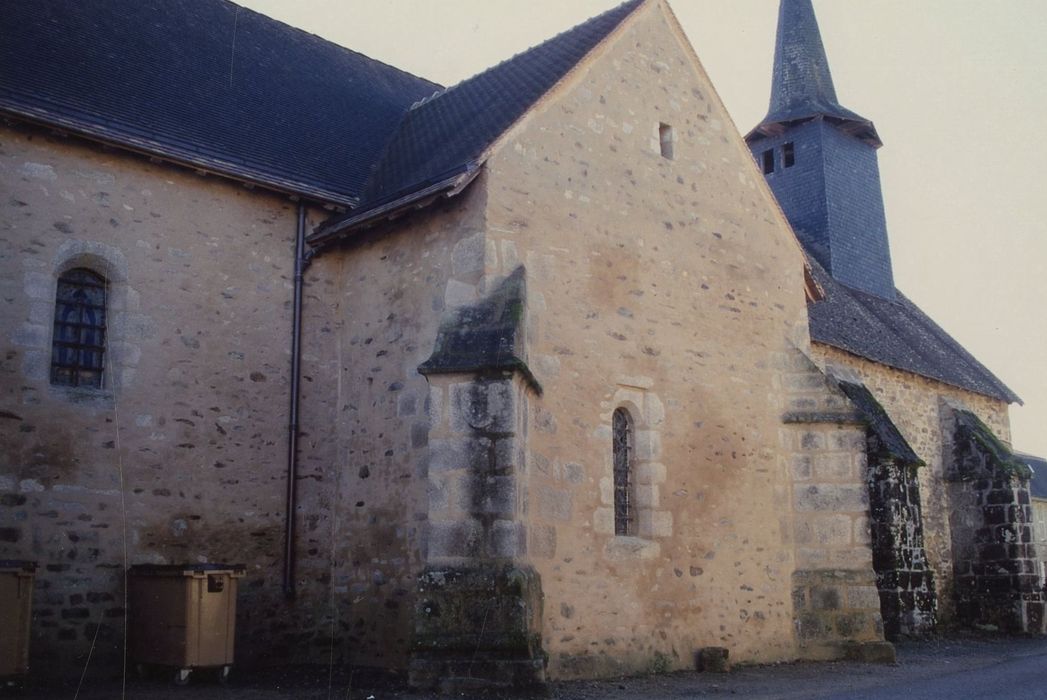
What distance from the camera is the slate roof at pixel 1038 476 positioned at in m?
38.7

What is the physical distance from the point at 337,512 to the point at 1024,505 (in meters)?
15.9

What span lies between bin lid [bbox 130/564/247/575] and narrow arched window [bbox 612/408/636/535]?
169 inches

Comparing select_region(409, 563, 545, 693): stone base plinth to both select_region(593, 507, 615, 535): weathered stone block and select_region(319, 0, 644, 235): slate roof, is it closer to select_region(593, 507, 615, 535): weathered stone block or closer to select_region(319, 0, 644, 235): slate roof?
select_region(593, 507, 615, 535): weathered stone block

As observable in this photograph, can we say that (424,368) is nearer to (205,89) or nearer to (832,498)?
(205,89)

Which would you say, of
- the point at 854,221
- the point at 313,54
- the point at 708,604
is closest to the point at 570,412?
the point at 708,604

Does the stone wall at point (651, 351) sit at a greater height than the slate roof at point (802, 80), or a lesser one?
lesser

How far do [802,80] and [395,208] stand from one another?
18.4 meters

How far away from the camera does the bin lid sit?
1062cm

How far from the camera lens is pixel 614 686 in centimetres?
1059

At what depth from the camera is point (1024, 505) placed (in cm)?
2180

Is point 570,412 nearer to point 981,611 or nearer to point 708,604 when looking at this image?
point 708,604

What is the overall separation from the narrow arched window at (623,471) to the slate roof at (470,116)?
11.5ft

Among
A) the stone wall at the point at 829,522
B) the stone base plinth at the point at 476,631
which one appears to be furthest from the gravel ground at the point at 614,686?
the stone wall at the point at 829,522

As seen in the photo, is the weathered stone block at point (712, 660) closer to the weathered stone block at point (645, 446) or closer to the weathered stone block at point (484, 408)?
the weathered stone block at point (645, 446)
